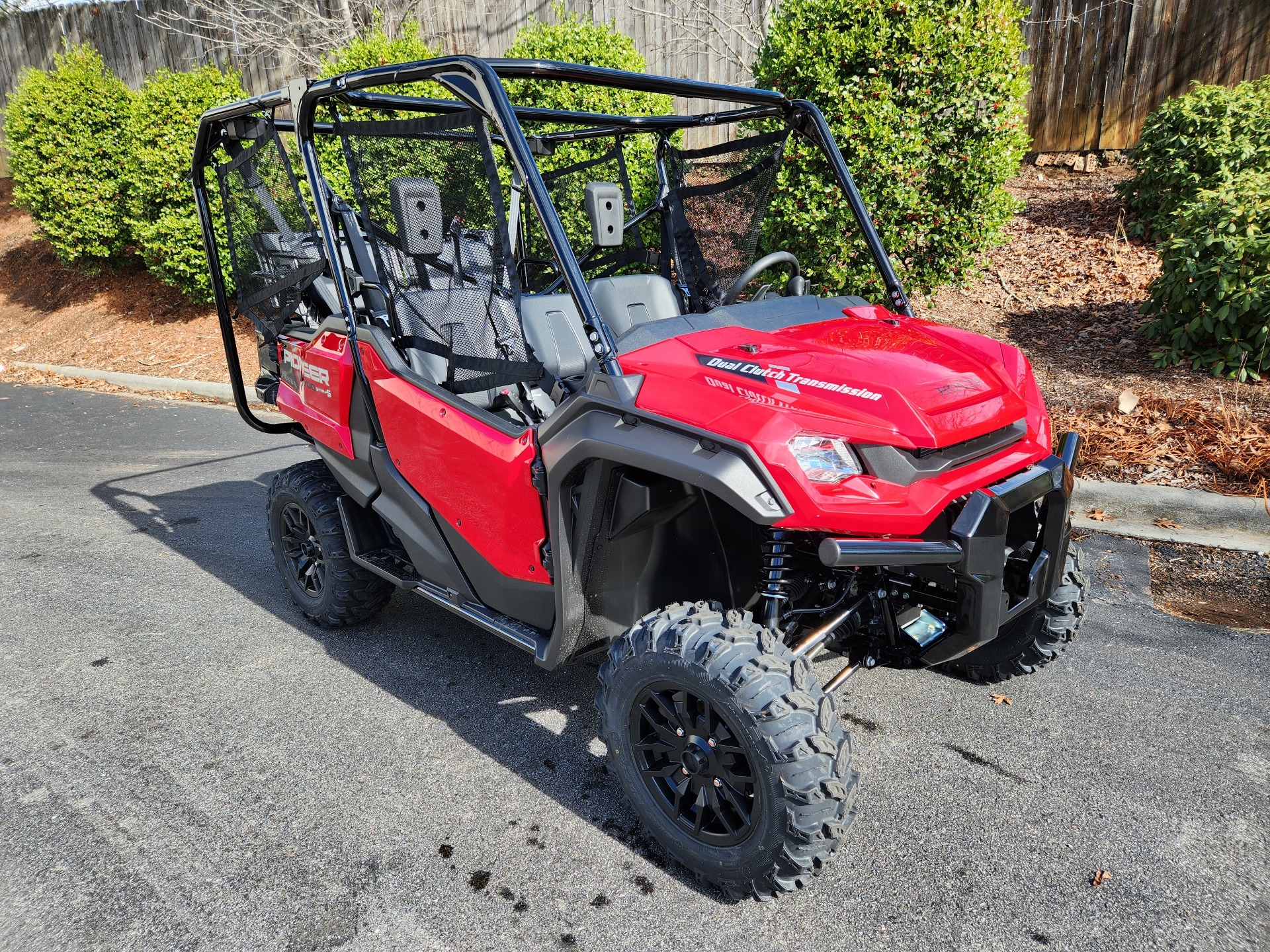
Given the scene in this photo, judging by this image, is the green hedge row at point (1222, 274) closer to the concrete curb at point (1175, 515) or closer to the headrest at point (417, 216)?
the concrete curb at point (1175, 515)

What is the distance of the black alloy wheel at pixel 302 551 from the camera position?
3.76 meters

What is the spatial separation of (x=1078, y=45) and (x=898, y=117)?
5.01 m

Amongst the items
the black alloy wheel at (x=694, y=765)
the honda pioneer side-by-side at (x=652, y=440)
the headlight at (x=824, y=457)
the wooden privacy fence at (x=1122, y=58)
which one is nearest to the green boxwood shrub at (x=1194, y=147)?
the wooden privacy fence at (x=1122, y=58)

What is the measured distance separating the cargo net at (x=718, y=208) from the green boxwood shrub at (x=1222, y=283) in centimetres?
356

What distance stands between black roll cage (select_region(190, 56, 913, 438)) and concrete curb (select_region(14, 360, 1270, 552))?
85.3 inches

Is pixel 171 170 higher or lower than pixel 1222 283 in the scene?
higher

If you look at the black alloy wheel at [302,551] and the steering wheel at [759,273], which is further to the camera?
the black alloy wheel at [302,551]

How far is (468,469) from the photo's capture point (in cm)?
280

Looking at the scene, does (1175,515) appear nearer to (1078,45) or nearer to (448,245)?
(448,245)

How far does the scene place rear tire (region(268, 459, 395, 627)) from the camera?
3.58 m

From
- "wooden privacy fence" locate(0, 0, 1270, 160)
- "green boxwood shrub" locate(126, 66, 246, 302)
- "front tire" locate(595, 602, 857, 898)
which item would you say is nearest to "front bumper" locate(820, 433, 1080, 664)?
"front tire" locate(595, 602, 857, 898)

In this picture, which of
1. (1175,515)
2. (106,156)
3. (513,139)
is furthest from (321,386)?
(106,156)

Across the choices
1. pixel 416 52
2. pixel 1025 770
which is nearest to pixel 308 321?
pixel 1025 770

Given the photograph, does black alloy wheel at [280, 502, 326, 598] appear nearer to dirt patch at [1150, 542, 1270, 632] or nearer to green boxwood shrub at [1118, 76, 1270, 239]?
dirt patch at [1150, 542, 1270, 632]
